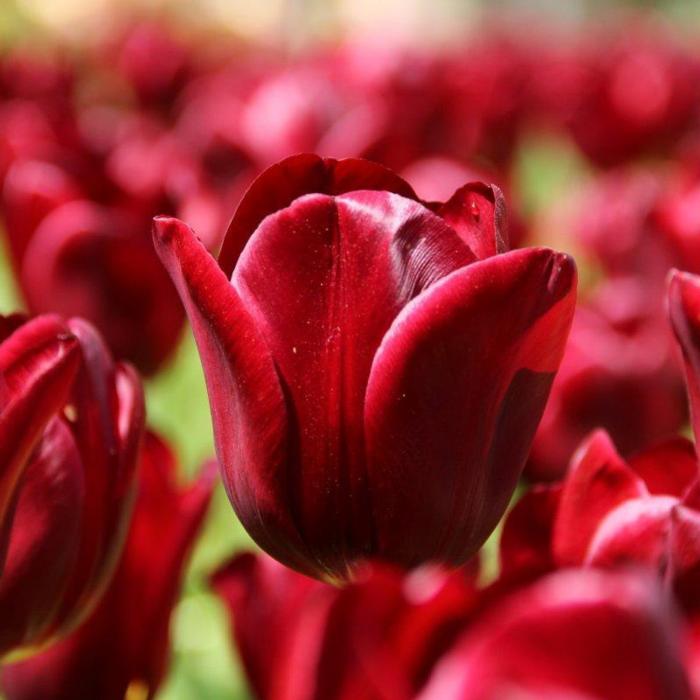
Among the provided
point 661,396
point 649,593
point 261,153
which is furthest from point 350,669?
point 261,153

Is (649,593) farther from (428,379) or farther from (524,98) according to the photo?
(524,98)

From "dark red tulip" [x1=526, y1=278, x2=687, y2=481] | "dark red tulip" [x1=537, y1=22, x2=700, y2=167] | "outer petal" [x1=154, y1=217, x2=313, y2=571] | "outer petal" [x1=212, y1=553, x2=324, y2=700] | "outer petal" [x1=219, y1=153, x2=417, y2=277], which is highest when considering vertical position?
"outer petal" [x1=219, y1=153, x2=417, y2=277]

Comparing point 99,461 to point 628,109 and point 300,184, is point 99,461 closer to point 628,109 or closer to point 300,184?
point 300,184

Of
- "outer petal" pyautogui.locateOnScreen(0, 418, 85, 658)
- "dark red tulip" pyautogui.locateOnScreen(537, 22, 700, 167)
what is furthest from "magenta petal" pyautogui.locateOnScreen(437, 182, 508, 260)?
"dark red tulip" pyautogui.locateOnScreen(537, 22, 700, 167)

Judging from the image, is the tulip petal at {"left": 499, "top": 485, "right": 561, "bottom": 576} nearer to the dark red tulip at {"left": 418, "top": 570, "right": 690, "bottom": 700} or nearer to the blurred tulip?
the dark red tulip at {"left": 418, "top": 570, "right": 690, "bottom": 700}

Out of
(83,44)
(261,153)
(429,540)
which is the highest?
(429,540)

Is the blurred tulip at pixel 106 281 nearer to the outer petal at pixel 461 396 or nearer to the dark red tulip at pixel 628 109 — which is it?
the outer petal at pixel 461 396
